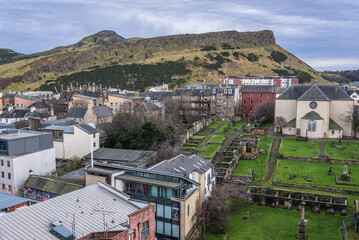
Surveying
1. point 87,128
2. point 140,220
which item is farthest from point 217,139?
point 140,220

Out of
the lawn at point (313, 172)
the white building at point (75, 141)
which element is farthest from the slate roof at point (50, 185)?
the lawn at point (313, 172)

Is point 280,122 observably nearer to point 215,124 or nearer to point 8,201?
point 215,124

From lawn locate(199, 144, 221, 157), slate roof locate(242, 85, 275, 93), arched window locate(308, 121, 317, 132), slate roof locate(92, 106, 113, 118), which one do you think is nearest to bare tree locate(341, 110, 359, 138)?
arched window locate(308, 121, 317, 132)

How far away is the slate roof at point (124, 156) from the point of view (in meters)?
39.8

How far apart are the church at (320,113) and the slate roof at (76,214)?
44456 millimetres

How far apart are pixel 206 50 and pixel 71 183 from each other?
5845 inches

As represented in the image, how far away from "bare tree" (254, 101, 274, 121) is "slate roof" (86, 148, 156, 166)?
3908cm

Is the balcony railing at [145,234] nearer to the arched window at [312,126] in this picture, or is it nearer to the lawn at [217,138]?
the lawn at [217,138]

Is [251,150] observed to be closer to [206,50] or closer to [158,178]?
[158,178]

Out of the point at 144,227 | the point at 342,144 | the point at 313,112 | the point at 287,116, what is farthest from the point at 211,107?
the point at 144,227

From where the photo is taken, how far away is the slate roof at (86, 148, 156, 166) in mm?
39812

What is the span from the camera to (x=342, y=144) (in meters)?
51.2

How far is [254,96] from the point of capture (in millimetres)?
79938

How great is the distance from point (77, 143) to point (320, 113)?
44.1 metres
